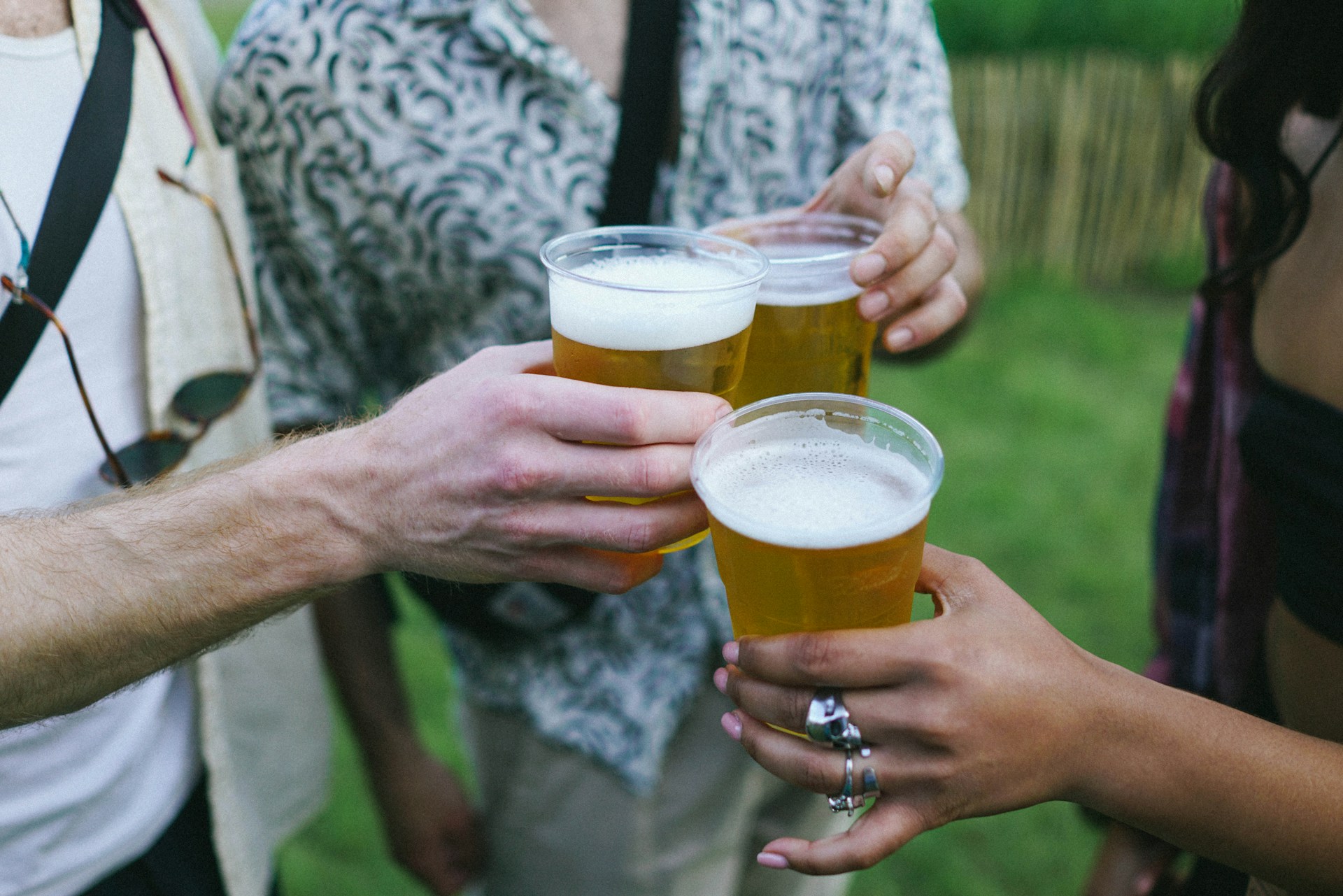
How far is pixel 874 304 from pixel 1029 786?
786mm

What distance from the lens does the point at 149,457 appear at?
70.7 inches

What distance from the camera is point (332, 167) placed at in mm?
2102

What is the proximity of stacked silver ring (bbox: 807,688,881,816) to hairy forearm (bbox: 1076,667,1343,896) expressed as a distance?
0.31 meters

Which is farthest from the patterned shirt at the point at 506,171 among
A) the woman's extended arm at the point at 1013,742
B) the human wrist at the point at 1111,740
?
the human wrist at the point at 1111,740

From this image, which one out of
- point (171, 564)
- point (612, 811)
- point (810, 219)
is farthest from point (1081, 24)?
point (171, 564)

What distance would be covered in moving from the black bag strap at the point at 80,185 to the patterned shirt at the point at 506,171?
1.11 feet

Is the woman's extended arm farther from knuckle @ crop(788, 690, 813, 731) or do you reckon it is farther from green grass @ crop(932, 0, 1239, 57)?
green grass @ crop(932, 0, 1239, 57)

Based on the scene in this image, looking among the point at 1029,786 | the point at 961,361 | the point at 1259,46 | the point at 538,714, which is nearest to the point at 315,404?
the point at 538,714

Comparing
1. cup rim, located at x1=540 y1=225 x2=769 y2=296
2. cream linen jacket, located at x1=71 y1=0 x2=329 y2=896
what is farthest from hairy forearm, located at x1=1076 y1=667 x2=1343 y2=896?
cream linen jacket, located at x1=71 y1=0 x2=329 y2=896

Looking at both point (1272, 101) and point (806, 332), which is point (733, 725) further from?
point (1272, 101)

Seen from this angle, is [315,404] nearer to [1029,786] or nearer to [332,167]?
[332,167]

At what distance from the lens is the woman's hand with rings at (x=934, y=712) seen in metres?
1.26

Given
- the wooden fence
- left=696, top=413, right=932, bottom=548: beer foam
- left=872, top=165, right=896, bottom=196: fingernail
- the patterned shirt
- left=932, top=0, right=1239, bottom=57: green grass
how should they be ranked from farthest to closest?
the wooden fence
left=932, top=0, right=1239, bottom=57: green grass
the patterned shirt
left=872, top=165, right=896, bottom=196: fingernail
left=696, top=413, right=932, bottom=548: beer foam

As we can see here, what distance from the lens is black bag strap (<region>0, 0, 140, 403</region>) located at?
1.55m
